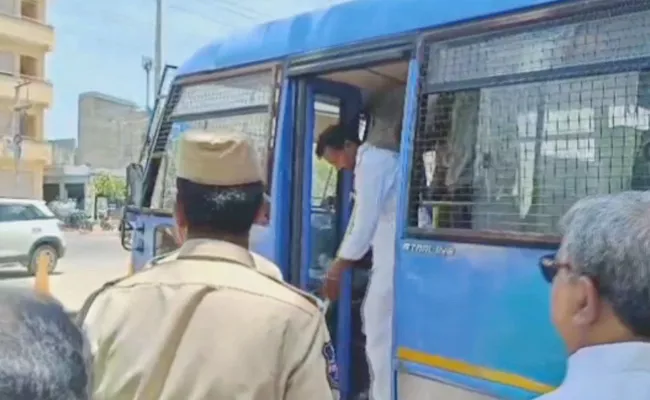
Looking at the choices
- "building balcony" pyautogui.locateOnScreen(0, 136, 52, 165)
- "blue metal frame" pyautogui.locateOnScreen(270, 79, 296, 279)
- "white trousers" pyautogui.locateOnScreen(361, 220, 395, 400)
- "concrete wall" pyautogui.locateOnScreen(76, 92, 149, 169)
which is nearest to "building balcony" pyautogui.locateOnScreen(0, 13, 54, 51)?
"building balcony" pyautogui.locateOnScreen(0, 136, 52, 165)

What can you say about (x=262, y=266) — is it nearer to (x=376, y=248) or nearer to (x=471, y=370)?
(x=471, y=370)

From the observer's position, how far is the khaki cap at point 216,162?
6.63ft

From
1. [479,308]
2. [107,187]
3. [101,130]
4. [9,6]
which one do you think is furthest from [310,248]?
[101,130]

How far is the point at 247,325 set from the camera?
1.81 m

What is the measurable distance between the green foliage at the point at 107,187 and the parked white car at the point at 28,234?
89.1 feet

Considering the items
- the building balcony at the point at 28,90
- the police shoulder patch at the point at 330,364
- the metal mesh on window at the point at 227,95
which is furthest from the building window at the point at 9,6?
the police shoulder patch at the point at 330,364

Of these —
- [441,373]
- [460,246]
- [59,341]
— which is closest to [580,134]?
[460,246]

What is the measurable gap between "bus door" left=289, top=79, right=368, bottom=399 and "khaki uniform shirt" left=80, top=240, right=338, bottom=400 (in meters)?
2.71

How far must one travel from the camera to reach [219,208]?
199 cm

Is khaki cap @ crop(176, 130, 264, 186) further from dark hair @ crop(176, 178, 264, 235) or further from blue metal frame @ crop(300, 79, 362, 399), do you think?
blue metal frame @ crop(300, 79, 362, 399)

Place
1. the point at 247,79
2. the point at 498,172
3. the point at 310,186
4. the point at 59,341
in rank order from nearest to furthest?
the point at 59,341
the point at 498,172
the point at 310,186
the point at 247,79

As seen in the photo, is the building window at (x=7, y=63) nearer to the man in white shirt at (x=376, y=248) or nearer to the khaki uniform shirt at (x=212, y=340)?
the man in white shirt at (x=376, y=248)

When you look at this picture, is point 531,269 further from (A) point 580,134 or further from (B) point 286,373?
(B) point 286,373

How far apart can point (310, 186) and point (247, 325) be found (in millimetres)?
2851
